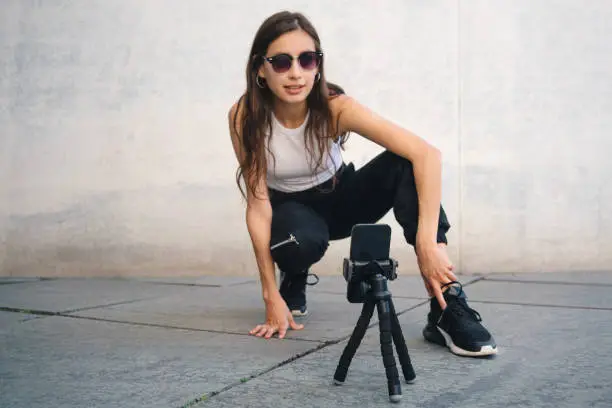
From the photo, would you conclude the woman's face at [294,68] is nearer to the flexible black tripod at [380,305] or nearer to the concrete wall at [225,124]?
the flexible black tripod at [380,305]

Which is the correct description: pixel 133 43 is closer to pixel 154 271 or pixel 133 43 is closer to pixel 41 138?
pixel 41 138

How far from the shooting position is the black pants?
2240mm

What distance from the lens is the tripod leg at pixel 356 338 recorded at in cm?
166

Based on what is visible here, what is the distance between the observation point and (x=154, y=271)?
425 centimetres

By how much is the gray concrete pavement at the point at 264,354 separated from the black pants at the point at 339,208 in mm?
326

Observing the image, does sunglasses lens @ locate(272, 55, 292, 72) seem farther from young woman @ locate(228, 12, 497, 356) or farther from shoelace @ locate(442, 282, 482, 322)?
shoelace @ locate(442, 282, 482, 322)

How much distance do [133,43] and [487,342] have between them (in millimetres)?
3147

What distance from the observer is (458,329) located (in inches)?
81.7

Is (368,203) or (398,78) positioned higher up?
(398,78)

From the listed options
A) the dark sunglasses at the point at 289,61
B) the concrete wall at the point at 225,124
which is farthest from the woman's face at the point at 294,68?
the concrete wall at the point at 225,124

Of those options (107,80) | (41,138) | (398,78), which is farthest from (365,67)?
(41,138)

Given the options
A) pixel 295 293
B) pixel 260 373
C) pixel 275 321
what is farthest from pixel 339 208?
pixel 260 373

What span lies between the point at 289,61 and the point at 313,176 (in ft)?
1.73

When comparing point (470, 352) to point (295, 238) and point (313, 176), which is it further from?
point (313, 176)
